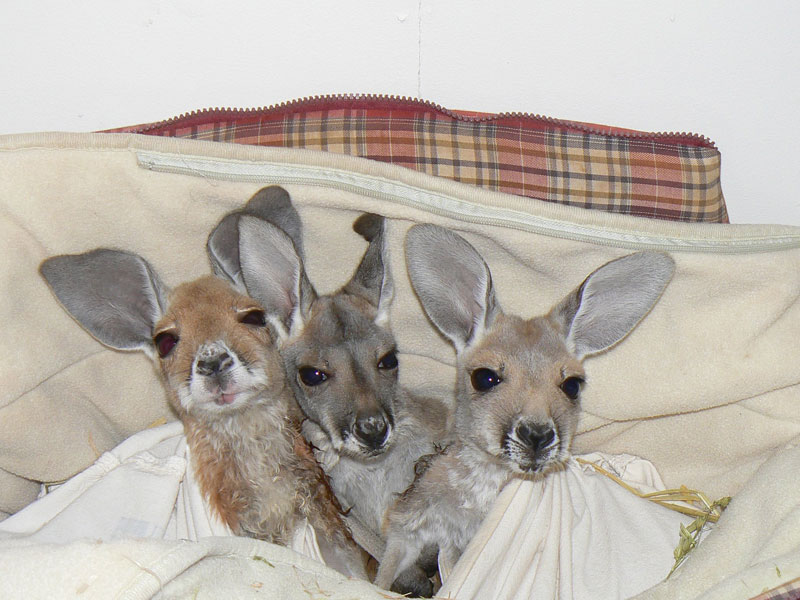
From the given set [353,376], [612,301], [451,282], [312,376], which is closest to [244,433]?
[312,376]

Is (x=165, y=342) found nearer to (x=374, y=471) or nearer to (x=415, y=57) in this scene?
(x=374, y=471)

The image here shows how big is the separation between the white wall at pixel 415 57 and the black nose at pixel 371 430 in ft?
4.48

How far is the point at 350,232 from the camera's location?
2.82m

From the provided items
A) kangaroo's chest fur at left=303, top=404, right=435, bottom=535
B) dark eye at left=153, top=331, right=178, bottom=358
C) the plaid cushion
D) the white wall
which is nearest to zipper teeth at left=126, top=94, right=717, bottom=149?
the plaid cushion

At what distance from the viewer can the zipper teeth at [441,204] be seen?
2.57 m

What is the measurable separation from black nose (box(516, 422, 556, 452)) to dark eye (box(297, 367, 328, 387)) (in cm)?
64

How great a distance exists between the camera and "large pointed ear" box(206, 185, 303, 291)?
2.56 meters

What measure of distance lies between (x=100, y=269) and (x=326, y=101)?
0.96m

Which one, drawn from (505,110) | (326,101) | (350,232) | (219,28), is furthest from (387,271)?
(219,28)

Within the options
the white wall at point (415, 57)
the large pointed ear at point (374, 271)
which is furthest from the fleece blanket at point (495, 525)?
the white wall at point (415, 57)

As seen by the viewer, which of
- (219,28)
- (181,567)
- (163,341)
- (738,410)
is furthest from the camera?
(219,28)

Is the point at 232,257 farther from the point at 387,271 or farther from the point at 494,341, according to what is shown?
the point at 494,341

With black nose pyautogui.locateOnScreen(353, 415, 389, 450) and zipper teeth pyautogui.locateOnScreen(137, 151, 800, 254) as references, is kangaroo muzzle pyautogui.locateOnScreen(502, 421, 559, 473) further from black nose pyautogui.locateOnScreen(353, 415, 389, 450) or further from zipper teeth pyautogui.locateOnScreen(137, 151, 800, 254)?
zipper teeth pyautogui.locateOnScreen(137, 151, 800, 254)

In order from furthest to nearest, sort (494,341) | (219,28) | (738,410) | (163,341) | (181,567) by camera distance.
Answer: (219,28), (738,410), (494,341), (163,341), (181,567)
